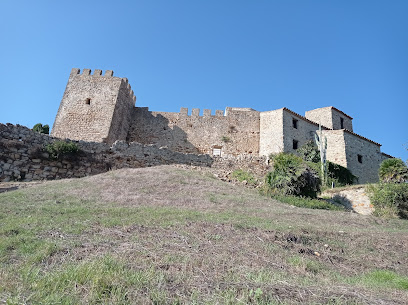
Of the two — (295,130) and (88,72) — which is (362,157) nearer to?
(295,130)

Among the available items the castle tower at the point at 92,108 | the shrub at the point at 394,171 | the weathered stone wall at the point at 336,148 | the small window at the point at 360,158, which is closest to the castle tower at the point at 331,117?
the weathered stone wall at the point at 336,148

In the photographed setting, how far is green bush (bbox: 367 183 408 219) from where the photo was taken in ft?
40.9

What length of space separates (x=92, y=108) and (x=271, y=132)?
16387mm

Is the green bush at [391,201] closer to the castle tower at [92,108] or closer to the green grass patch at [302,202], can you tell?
the green grass patch at [302,202]

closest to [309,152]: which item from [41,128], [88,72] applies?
[88,72]

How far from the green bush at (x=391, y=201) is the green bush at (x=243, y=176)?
6.01 meters

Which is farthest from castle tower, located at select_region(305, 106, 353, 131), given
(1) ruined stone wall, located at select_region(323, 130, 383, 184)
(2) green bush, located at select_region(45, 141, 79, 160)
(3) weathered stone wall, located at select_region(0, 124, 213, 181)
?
(2) green bush, located at select_region(45, 141, 79, 160)

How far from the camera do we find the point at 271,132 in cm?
2653

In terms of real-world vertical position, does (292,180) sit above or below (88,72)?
below

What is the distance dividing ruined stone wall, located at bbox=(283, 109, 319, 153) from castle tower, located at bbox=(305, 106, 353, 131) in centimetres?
287

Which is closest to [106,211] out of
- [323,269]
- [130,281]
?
[130,281]

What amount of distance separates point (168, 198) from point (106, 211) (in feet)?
9.26

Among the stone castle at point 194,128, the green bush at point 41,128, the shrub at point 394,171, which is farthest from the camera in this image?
the green bush at point 41,128

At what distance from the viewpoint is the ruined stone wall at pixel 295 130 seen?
25469 mm
